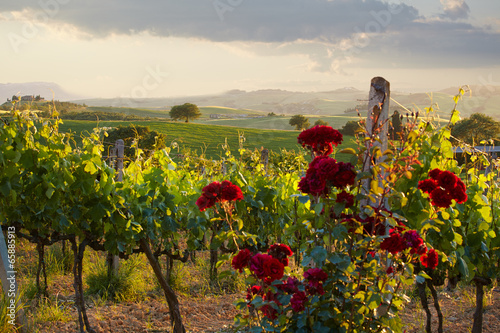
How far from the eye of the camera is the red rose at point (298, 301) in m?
2.03

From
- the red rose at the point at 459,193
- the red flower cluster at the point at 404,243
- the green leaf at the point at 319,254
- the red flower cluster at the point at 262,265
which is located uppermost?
the red rose at the point at 459,193

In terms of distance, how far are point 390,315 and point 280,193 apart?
2.21 meters

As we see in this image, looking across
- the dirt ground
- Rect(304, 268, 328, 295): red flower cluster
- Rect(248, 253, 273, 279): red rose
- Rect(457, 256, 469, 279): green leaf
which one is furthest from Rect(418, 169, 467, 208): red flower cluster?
the dirt ground

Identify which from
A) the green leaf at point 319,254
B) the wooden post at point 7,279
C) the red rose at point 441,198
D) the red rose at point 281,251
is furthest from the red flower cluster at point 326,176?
the wooden post at point 7,279

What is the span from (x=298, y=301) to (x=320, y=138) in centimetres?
85


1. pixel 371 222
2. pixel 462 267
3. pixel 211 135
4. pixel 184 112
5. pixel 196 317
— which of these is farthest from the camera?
pixel 184 112

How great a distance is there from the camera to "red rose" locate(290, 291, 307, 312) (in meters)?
2.03

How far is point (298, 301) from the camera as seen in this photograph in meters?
2.03

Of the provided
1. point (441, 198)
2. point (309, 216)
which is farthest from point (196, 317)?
point (441, 198)

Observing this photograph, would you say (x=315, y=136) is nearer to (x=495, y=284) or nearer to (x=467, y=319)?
(x=467, y=319)

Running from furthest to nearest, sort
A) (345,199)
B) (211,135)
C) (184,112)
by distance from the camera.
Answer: (184,112) → (211,135) → (345,199)

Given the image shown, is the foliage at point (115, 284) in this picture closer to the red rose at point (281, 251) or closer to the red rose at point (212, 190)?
the red rose at point (212, 190)

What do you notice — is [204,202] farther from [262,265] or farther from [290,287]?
[290,287]

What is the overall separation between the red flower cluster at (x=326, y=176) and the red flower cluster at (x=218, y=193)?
0.43m
